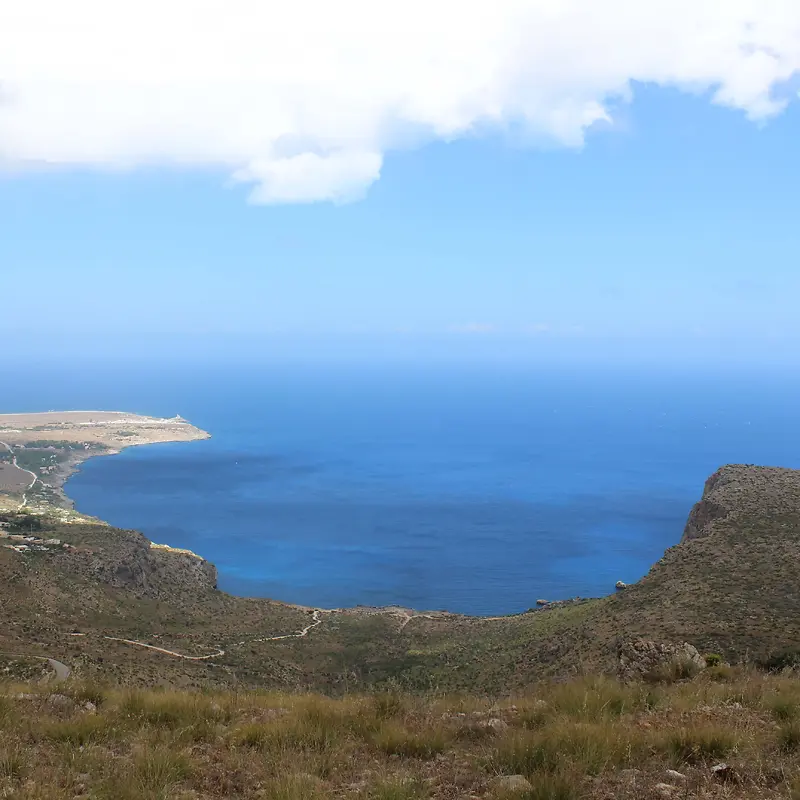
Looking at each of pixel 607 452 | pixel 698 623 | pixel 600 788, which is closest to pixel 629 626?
pixel 698 623

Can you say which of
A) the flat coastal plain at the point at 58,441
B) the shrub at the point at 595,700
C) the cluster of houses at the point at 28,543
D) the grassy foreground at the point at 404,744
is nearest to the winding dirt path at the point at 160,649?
the cluster of houses at the point at 28,543

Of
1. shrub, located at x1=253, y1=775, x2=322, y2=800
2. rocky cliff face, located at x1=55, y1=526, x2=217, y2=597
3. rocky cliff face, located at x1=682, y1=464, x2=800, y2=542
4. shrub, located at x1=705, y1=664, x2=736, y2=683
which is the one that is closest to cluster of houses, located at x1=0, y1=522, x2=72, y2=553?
rocky cliff face, located at x1=55, y1=526, x2=217, y2=597

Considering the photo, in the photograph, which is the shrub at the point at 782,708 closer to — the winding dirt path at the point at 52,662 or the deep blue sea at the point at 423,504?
the winding dirt path at the point at 52,662

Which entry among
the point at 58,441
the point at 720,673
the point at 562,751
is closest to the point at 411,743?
the point at 562,751

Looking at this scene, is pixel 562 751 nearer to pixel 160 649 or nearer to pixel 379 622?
pixel 160 649

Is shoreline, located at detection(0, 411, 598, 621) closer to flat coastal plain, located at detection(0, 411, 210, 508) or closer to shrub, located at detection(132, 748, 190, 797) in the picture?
flat coastal plain, located at detection(0, 411, 210, 508)

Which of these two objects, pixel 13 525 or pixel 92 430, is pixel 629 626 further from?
pixel 92 430

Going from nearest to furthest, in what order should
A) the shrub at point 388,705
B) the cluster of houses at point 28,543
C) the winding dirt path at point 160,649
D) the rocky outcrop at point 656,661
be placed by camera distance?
the shrub at point 388,705
the rocky outcrop at point 656,661
the winding dirt path at point 160,649
the cluster of houses at point 28,543
